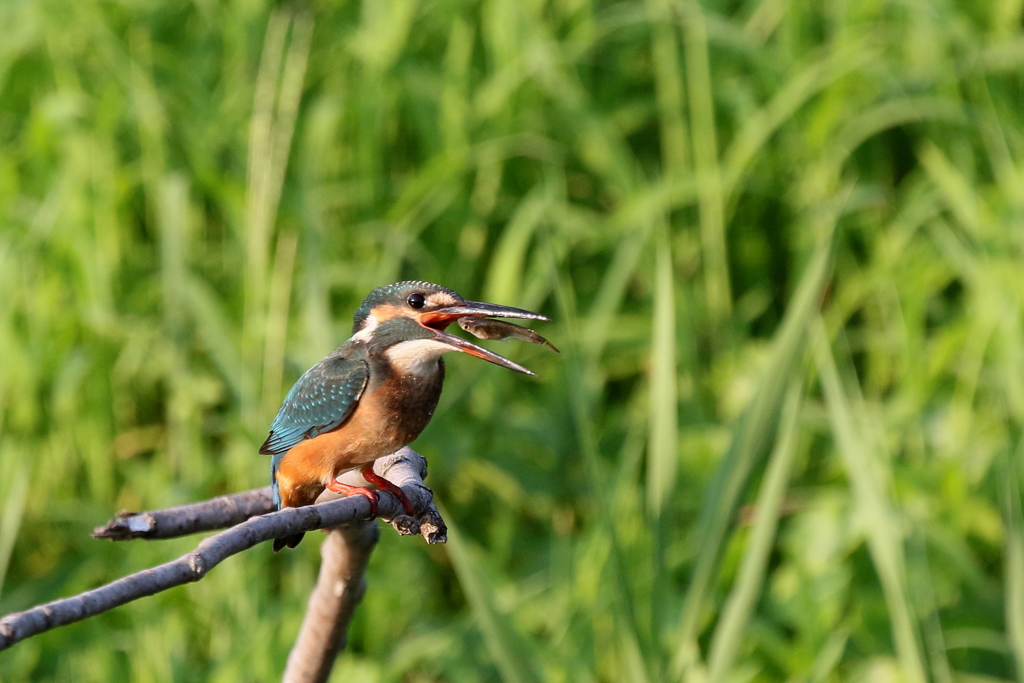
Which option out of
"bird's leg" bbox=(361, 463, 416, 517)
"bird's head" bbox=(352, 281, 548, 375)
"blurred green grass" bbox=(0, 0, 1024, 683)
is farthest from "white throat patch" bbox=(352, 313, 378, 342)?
"blurred green grass" bbox=(0, 0, 1024, 683)

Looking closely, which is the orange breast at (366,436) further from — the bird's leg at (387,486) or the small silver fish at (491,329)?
the small silver fish at (491,329)

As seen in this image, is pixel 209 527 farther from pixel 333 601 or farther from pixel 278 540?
pixel 333 601

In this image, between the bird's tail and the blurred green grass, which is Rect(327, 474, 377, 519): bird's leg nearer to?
the bird's tail

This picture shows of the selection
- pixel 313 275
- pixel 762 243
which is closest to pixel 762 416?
pixel 313 275

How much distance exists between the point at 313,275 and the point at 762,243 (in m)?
1.85

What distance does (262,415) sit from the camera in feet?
9.82

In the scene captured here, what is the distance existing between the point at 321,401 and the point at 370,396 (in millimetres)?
73

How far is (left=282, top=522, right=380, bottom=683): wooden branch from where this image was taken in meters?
1.68

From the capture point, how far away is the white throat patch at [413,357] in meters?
1.42

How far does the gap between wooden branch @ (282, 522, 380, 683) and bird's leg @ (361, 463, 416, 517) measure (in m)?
0.08

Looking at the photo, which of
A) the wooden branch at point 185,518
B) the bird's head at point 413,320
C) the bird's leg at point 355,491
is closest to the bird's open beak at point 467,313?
the bird's head at point 413,320

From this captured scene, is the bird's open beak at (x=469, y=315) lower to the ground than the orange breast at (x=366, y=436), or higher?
higher

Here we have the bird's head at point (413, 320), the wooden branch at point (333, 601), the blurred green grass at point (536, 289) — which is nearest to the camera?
the bird's head at point (413, 320)

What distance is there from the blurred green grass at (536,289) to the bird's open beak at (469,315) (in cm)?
107
